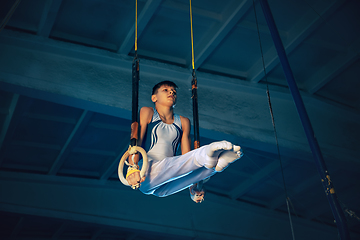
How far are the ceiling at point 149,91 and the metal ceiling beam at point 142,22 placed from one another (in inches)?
0.7

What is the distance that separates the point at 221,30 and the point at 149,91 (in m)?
1.57

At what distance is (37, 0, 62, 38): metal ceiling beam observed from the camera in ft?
18.8

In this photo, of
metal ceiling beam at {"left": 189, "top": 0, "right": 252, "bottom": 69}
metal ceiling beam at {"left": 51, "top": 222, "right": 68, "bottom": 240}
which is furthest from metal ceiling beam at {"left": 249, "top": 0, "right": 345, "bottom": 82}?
metal ceiling beam at {"left": 51, "top": 222, "right": 68, "bottom": 240}

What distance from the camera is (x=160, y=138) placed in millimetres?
4184

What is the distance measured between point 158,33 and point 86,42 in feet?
4.08

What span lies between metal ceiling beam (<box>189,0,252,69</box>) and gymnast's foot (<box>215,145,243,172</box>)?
10.9 feet

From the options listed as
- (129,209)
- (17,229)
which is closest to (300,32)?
(129,209)

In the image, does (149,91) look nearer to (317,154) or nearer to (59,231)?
(317,154)

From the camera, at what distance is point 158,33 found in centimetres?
657

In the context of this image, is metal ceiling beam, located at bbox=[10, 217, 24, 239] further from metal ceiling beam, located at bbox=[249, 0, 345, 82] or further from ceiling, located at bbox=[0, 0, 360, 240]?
metal ceiling beam, located at bbox=[249, 0, 345, 82]

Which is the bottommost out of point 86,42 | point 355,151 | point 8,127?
point 355,151

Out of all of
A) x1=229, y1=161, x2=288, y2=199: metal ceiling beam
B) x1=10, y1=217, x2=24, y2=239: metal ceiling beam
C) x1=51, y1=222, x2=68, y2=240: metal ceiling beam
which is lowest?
x1=10, y1=217, x2=24, y2=239: metal ceiling beam

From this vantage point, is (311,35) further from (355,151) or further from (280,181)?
(280,181)

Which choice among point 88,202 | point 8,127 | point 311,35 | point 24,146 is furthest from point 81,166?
point 311,35
